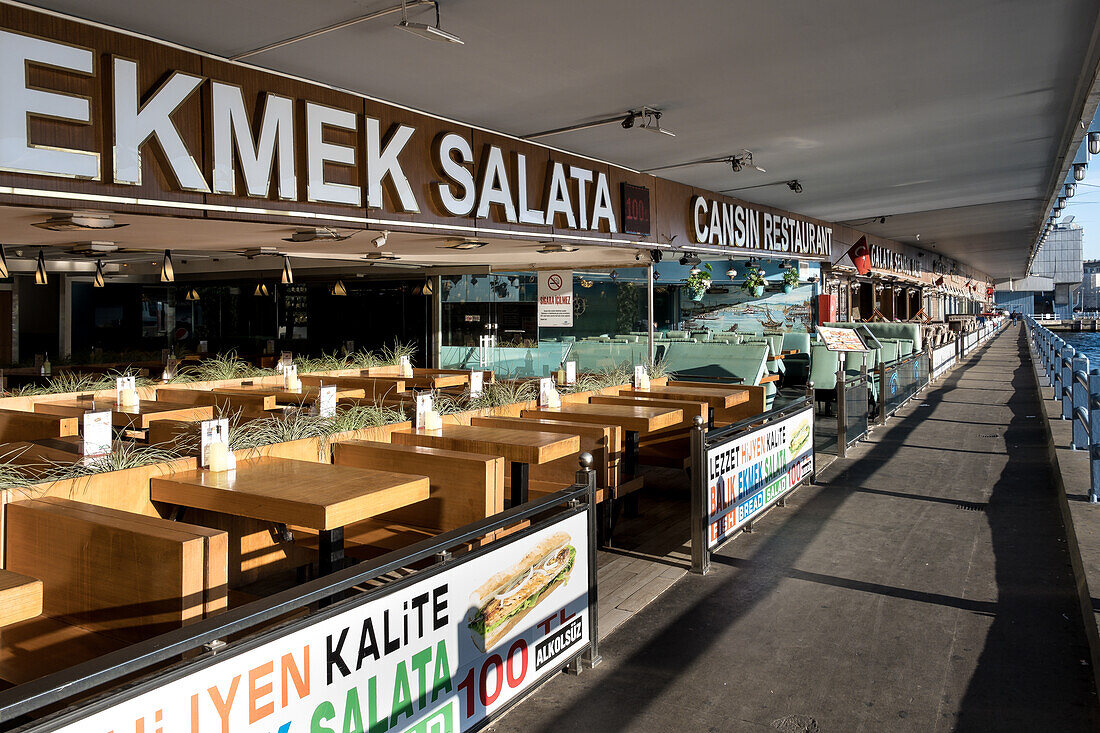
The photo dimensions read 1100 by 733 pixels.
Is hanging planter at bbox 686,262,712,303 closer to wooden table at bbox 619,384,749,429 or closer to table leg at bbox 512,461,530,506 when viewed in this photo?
wooden table at bbox 619,384,749,429

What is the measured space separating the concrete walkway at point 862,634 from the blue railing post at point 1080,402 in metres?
0.81

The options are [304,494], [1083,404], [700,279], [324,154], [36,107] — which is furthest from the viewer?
[700,279]

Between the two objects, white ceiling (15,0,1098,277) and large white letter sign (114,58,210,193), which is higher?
white ceiling (15,0,1098,277)

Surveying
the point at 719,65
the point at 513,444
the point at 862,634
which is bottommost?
the point at 862,634

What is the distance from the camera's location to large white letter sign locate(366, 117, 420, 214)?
5145 millimetres

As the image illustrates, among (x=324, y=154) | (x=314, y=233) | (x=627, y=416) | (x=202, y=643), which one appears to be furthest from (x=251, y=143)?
(x=202, y=643)

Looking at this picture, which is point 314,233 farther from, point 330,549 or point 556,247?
point 330,549

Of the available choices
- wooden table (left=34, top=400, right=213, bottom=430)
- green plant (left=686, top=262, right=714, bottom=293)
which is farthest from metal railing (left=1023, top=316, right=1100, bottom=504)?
green plant (left=686, top=262, right=714, bottom=293)

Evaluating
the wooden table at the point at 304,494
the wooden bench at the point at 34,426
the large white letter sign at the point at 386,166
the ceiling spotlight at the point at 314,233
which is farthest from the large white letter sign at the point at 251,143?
the wooden bench at the point at 34,426

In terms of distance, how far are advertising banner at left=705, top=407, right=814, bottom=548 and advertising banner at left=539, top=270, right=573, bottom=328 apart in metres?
3.50

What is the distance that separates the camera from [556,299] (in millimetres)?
9398

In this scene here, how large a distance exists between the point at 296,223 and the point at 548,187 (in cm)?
254

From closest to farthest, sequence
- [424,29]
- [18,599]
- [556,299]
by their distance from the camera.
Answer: [18,599] < [424,29] < [556,299]

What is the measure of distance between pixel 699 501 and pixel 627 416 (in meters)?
1.03
